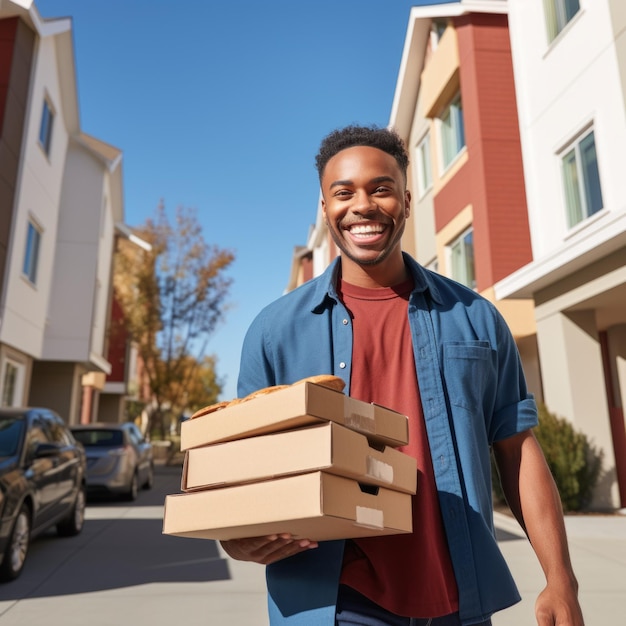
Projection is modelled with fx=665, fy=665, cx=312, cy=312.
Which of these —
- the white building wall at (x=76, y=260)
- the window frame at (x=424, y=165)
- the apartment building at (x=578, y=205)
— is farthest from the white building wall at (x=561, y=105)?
the white building wall at (x=76, y=260)

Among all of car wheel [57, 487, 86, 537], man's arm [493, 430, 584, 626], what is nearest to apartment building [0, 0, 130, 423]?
car wheel [57, 487, 86, 537]

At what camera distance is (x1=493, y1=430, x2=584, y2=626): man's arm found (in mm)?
1717

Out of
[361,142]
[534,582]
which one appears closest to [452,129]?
[534,582]

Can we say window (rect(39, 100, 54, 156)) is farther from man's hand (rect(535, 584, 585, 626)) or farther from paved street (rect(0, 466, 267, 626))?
man's hand (rect(535, 584, 585, 626))

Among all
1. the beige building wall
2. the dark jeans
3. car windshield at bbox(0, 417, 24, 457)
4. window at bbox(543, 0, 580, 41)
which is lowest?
the dark jeans

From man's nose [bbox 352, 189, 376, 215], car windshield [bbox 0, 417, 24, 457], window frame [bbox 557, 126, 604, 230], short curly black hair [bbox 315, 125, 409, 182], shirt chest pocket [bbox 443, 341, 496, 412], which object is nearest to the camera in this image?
shirt chest pocket [bbox 443, 341, 496, 412]

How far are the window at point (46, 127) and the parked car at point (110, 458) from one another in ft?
27.2

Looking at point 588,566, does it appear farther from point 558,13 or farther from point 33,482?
point 558,13

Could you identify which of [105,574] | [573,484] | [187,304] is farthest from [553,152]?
[187,304]

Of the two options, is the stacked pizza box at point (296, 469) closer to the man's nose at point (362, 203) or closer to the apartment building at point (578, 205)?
the man's nose at point (362, 203)

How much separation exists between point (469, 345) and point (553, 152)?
35.5 feet

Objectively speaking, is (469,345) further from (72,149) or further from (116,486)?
(72,149)

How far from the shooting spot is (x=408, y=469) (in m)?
1.71

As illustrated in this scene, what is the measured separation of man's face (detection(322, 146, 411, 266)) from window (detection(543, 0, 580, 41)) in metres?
Result: 11.1
